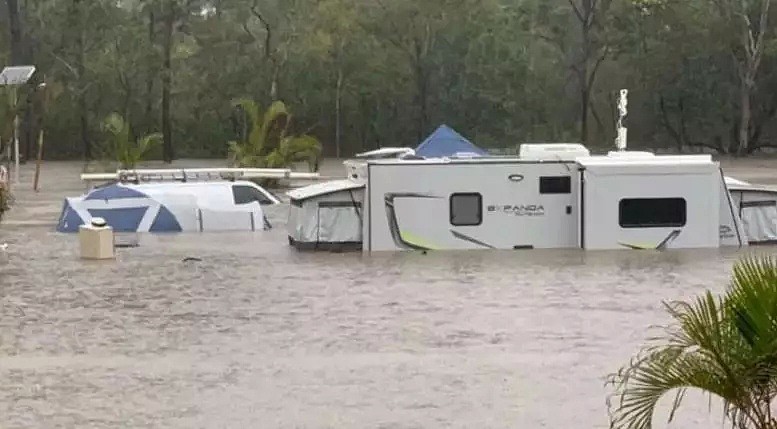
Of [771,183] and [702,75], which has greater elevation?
[702,75]

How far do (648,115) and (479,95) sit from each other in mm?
7781

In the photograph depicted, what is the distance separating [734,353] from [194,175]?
104 feet

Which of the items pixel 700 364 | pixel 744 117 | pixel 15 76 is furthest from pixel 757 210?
pixel 744 117

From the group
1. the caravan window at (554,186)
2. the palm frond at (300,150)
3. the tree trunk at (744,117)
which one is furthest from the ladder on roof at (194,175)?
the tree trunk at (744,117)

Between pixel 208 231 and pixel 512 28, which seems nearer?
pixel 208 231

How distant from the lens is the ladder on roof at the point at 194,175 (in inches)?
1476

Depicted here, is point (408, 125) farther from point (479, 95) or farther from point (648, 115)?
point (648, 115)

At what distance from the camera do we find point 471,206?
1008 inches

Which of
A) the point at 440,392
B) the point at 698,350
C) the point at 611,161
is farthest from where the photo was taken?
the point at 611,161

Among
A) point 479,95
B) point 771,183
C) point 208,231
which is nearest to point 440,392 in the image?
point 208,231

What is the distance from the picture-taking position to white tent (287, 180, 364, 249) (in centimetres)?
2570

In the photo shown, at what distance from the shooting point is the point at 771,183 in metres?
43.8

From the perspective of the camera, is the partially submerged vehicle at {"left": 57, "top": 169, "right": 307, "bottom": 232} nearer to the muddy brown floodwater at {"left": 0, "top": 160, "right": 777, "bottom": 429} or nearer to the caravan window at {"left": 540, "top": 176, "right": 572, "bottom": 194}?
the muddy brown floodwater at {"left": 0, "top": 160, "right": 777, "bottom": 429}

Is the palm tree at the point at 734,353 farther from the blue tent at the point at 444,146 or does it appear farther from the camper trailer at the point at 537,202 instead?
the blue tent at the point at 444,146
